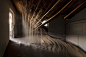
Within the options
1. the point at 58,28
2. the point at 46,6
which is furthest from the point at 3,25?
the point at 58,28

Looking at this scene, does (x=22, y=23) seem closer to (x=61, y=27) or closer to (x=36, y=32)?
(x=36, y=32)

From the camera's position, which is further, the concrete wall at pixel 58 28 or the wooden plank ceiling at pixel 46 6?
the concrete wall at pixel 58 28

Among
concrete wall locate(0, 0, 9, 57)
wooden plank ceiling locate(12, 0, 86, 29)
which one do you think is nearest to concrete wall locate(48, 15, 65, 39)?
wooden plank ceiling locate(12, 0, 86, 29)

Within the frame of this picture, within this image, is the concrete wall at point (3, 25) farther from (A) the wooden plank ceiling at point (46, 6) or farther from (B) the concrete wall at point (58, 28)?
(B) the concrete wall at point (58, 28)

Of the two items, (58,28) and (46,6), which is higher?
(46,6)

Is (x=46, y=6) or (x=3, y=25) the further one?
(x=46, y=6)

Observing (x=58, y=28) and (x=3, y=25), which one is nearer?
(x=3, y=25)

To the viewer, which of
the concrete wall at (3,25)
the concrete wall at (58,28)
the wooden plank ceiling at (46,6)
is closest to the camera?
the concrete wall at (3,25)

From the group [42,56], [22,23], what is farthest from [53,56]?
[22,23]

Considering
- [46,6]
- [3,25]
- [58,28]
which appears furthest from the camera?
[58,28]

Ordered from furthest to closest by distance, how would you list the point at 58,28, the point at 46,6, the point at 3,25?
the point at 58,28, the point at 46,6, the point at 3,25

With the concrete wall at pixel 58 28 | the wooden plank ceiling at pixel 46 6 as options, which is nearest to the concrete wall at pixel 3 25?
the wooden plank ceiling at pixel 46 6

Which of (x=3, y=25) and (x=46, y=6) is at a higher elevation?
(x=46, y=6)

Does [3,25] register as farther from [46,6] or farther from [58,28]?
[58,28]
